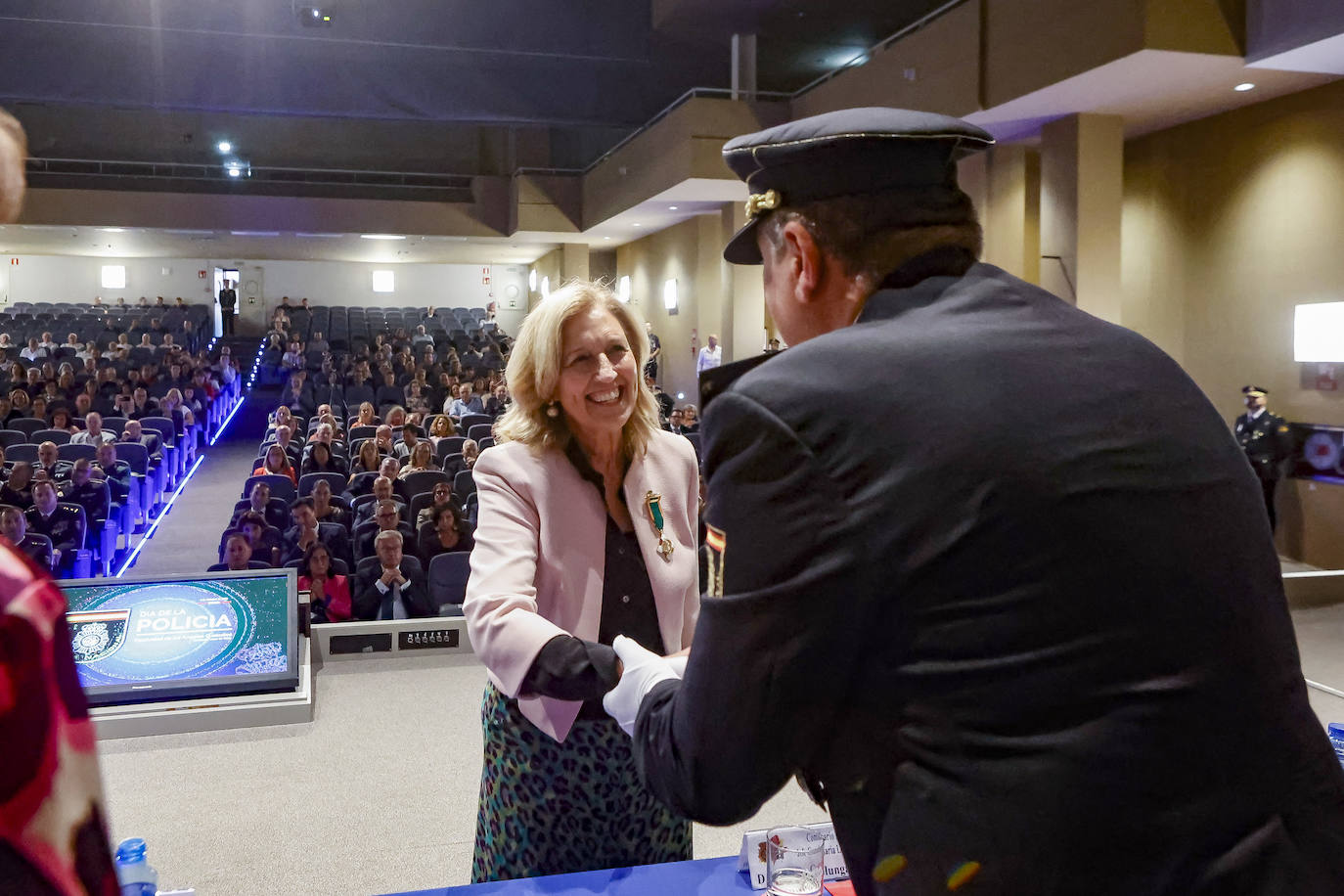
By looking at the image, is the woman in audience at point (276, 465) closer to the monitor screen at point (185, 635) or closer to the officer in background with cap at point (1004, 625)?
the monitor screen at point (185, 635)

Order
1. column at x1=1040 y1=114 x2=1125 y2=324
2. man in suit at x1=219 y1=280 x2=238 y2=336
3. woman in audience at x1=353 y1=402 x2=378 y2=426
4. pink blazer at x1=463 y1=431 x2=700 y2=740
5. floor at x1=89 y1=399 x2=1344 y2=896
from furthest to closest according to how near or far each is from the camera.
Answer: man in suit at x1=219 y1=280 x2=238 y2=336, woman in audience at x1=353 y1=402 x2=378 y2=426, column at x1=1040 y1=114 x2=1125 y2=324, floor at x1=89 y1=399 x2=1344 y2=896, pink blazer at x1=463 y1=431 x2=700 y2=740

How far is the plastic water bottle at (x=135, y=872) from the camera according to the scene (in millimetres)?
1260

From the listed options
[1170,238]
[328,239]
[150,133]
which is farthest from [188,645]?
[150,133]

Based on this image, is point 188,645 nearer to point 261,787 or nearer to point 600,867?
point 261,787

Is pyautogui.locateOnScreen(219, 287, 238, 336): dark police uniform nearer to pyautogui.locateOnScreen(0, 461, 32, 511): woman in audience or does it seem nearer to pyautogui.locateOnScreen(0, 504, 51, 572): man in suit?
pyautogui.locateOnScreen(0, 461, 32, 511): woman in audience

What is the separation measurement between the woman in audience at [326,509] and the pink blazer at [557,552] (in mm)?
4807

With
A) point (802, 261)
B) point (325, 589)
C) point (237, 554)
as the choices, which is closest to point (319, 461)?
point (237, 554)

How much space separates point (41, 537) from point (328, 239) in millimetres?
14663

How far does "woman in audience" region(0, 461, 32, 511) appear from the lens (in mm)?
6039

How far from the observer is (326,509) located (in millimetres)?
6262

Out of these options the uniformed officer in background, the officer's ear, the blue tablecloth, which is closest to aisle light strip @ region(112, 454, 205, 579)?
the blue tablecloth

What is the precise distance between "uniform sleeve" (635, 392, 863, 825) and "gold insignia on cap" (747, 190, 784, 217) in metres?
0.22

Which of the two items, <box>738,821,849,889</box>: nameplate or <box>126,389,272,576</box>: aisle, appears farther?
<box>126,389,272,576</box>: aisle

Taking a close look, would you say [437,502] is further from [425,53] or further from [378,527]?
[425,53]
